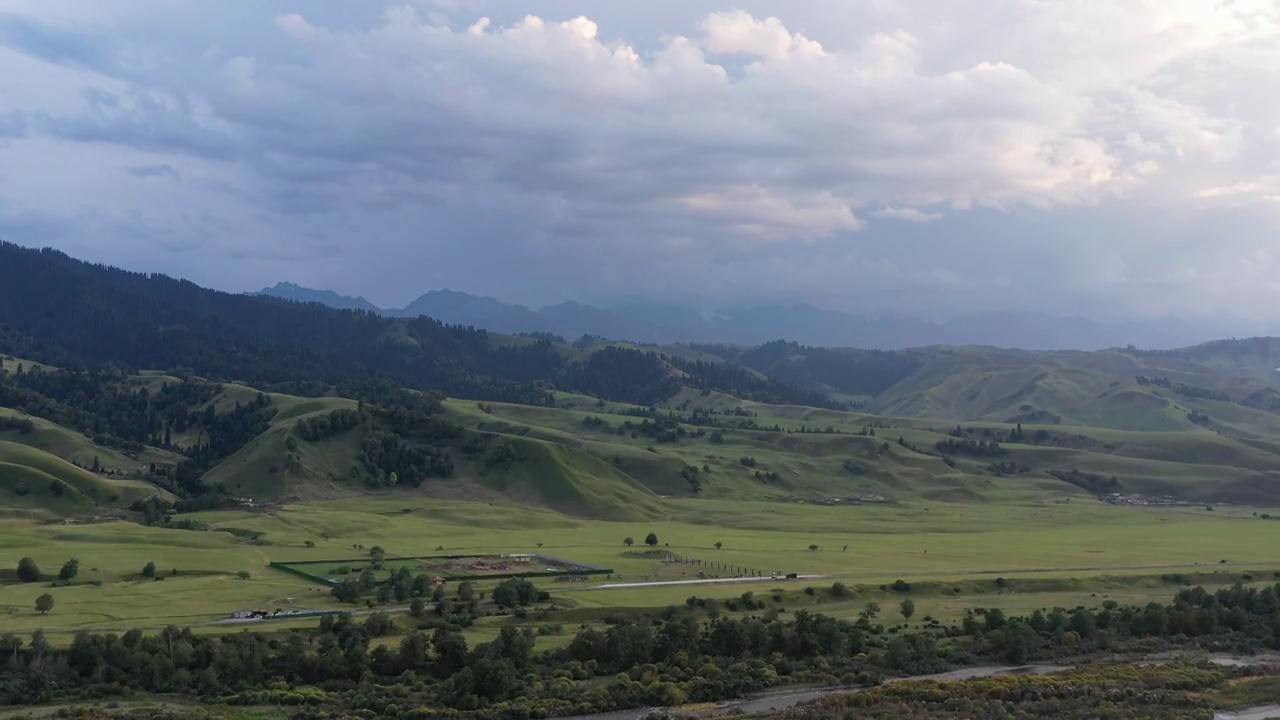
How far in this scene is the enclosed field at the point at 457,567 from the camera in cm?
12890

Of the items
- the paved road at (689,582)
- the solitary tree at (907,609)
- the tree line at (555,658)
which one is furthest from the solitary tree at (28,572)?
the solitary tree at (907,609)

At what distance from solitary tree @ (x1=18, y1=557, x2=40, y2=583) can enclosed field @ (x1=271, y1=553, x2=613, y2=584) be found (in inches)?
1030

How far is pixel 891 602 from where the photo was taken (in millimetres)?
117438

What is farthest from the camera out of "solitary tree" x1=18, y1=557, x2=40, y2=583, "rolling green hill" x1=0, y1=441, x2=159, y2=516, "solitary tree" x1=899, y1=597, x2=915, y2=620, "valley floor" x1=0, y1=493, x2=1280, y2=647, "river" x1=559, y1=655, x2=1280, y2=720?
"rolling green hill" x1=0, y1=441, x2=159, y2=516

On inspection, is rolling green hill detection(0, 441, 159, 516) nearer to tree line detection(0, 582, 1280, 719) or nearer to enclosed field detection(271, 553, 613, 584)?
enclosed field detection(271, 553, 613, 584)

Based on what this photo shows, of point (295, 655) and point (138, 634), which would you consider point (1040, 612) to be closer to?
point (295, 655)

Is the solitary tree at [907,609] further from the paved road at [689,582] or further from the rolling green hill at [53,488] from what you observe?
the rolling green hill at [53,488]

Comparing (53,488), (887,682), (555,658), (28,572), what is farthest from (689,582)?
(53,488)

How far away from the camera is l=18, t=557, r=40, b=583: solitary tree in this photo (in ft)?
390

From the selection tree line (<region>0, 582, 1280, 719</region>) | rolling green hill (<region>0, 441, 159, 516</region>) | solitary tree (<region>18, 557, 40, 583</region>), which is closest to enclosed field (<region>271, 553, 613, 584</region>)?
tree line (<region>0, 582, 1280, 719</region>)

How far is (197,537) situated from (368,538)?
2389 cm

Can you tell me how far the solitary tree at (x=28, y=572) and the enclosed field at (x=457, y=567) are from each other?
2616cm

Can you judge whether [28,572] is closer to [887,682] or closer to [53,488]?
[53,488]

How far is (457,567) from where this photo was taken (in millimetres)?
136000
